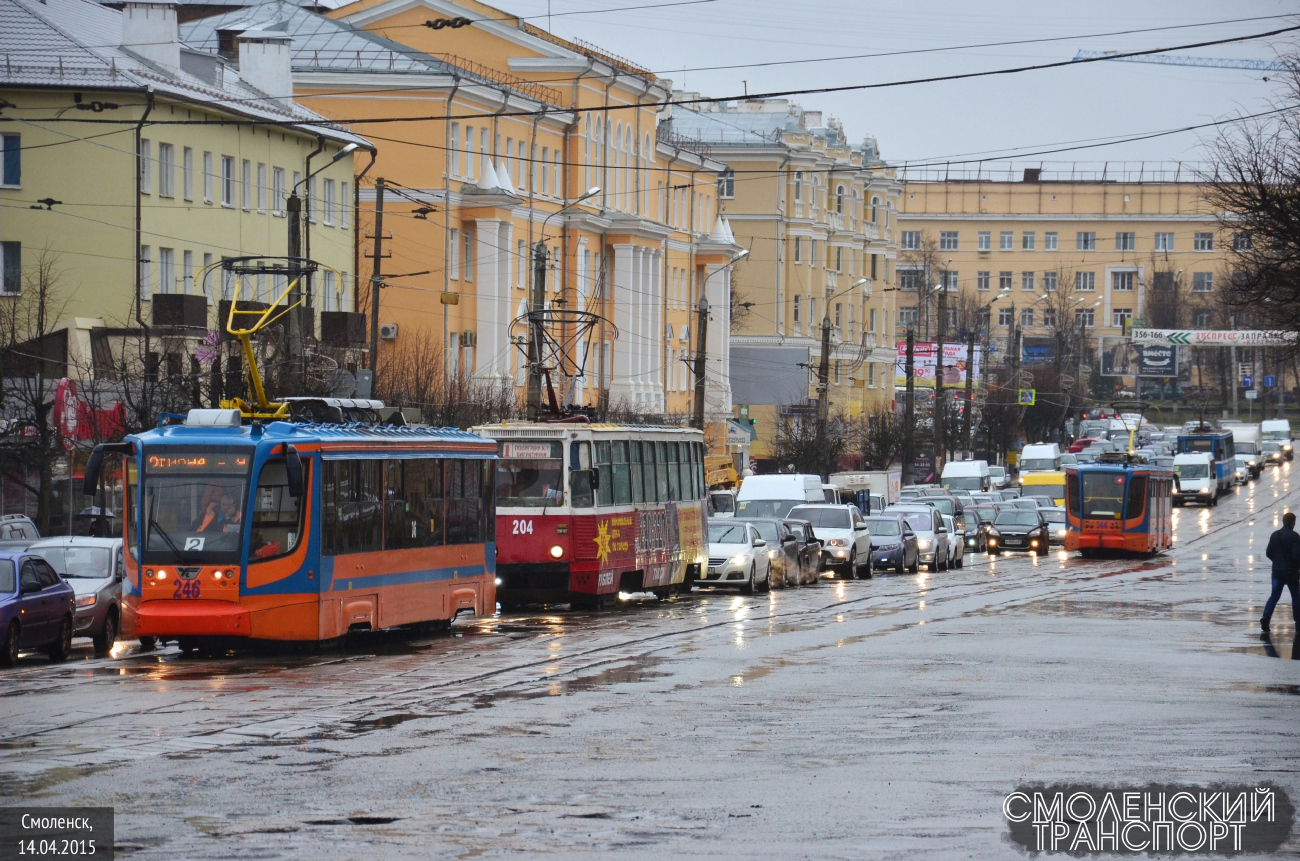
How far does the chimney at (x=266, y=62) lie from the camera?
61.2 metres

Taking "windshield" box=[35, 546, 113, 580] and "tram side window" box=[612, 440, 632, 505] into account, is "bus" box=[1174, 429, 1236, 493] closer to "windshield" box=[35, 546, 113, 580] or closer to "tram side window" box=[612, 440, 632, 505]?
"tram side window" box=[612, 440, 632, 505]

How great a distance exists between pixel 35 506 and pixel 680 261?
4878cm

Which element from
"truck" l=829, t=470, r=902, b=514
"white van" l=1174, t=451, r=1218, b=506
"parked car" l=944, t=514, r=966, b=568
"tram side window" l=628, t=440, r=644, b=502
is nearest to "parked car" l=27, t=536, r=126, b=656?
"tram side window" l=628, t=440, r=644, b=502

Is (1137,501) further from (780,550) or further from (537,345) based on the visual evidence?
(537,345)

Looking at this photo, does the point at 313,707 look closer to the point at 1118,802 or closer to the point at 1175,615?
the point at 1118,802

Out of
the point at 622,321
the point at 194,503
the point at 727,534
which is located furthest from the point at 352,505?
the point at 622,321

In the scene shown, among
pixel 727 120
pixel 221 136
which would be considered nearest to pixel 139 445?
pixel 221 136

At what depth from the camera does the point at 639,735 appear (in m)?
14.9

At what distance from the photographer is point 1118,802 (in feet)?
37.4

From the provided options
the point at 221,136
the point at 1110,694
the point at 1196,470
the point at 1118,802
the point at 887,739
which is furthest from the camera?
the point at 1196,470

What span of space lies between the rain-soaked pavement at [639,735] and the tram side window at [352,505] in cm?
129

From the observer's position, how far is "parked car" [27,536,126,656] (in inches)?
998

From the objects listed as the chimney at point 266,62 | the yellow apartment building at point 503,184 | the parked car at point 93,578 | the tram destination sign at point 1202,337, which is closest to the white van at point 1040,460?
the yellow apartment building at point 503,184

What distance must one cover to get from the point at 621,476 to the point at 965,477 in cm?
4800
